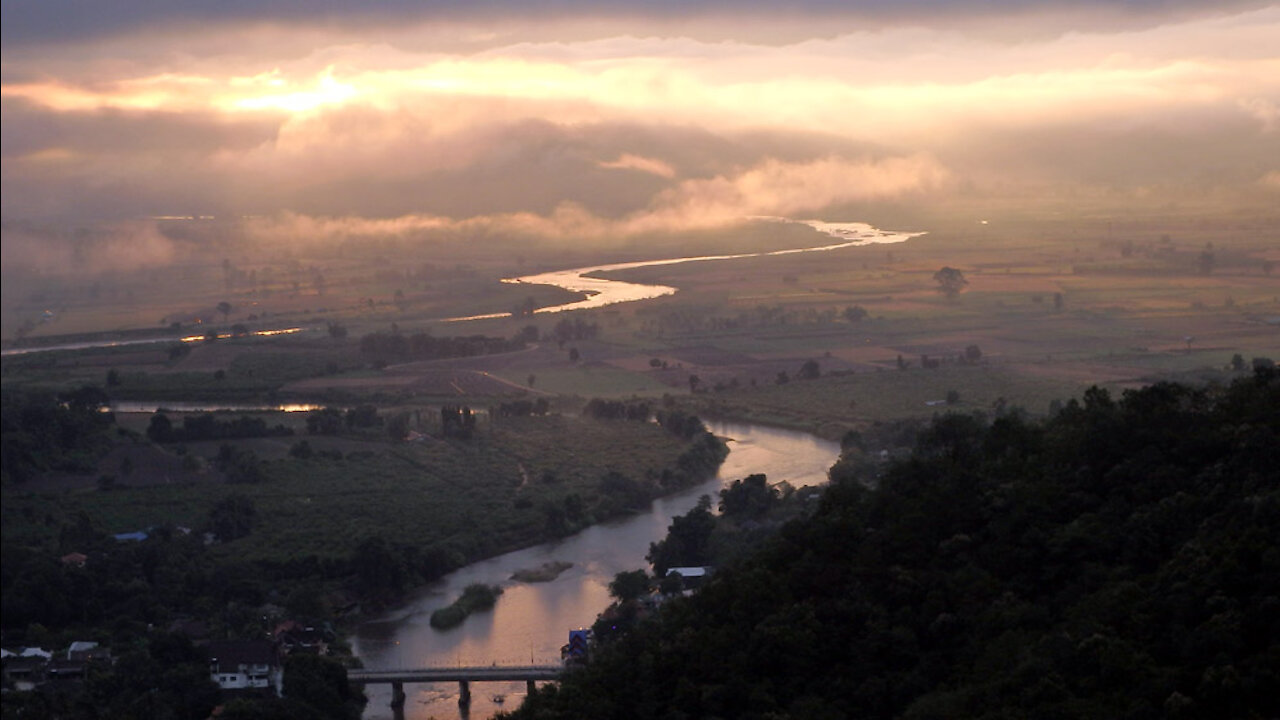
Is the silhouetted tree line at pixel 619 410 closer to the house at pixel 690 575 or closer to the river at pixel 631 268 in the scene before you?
the river at pixel 631 268

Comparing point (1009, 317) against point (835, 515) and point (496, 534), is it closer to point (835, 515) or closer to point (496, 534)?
point (496, 534)

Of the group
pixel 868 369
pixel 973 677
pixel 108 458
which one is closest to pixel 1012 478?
pixel 973 677

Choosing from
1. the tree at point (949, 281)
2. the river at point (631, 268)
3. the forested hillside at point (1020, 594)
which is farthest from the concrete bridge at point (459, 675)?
the river at point (631, 268)

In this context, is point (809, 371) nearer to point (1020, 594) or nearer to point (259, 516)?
point (259, 516)

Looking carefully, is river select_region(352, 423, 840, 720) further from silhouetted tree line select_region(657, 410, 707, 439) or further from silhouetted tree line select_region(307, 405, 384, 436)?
silhouetted tree line select_region(307, 405, 384, 436)

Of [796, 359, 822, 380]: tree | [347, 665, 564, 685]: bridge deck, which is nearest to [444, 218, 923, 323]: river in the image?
[796, 359, 822, 380]: tree

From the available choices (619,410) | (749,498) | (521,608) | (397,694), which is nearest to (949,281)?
(619,410)
